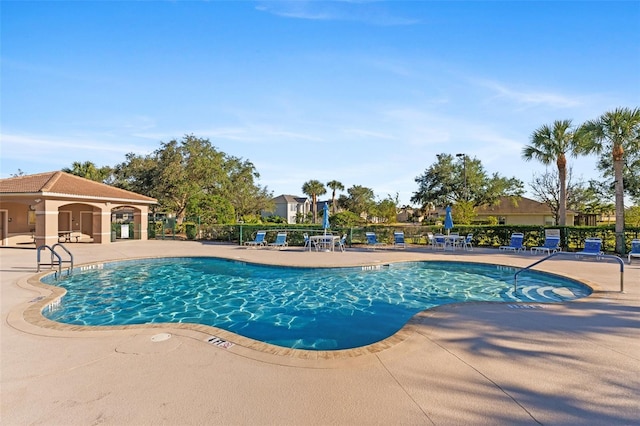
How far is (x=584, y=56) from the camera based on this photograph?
35.5 feet

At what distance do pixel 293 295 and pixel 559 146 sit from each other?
18.1m

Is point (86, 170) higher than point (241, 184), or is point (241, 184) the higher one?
point (86, 170)

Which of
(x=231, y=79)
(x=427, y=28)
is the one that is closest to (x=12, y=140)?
(x=231, y=79)

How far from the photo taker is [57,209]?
1866cm

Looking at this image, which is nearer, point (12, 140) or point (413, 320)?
point (413, 320)

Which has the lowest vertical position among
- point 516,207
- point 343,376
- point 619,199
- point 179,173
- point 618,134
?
A: point 343,376

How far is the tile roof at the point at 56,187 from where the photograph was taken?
17.9 m

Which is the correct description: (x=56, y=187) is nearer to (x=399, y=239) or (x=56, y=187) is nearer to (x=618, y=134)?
(x=399, y=239)

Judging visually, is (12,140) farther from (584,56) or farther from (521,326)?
(584,56)

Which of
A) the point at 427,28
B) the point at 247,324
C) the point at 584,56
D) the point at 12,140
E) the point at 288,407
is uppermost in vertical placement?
the point at 427,28

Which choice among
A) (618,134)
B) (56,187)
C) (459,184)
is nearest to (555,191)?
(459,184)

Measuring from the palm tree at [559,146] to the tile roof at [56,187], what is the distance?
2565 centimetres

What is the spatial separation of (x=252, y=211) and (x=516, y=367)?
46.5 metres

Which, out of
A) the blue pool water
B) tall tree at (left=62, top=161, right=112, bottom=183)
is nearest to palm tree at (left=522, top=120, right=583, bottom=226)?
the blue pool water
